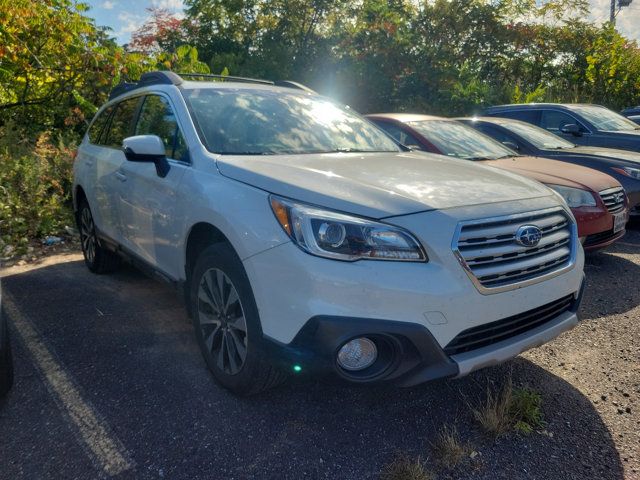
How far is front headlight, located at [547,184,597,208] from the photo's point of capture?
4664mm

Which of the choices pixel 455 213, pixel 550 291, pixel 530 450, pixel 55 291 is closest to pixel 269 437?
pixel 530 450

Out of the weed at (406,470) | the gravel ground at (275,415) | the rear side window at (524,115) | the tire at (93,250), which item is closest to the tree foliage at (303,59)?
the tire at (93,250)

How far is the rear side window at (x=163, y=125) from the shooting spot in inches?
124

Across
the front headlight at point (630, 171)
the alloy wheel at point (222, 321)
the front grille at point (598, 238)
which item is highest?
the front headlight at point (630, 171)

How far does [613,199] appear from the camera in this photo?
4.81m

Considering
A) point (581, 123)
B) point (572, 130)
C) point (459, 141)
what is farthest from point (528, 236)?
point (581, 123)

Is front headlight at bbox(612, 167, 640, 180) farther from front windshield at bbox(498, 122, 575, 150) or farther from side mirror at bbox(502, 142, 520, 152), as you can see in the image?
side mirror at bbox(502, 142, 520, 152)

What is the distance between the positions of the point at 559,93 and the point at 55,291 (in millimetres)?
16937

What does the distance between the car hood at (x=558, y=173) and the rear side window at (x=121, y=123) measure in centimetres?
318

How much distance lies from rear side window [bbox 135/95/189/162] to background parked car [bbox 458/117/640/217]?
434 cm

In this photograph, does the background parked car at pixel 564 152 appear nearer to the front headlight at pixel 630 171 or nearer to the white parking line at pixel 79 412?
the front headlight at pixel 630 171

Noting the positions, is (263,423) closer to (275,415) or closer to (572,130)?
(275,415)

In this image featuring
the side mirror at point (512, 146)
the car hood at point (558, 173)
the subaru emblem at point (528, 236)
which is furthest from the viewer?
the side mirror at point (512, 146)

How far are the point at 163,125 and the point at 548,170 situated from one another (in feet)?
11.9
